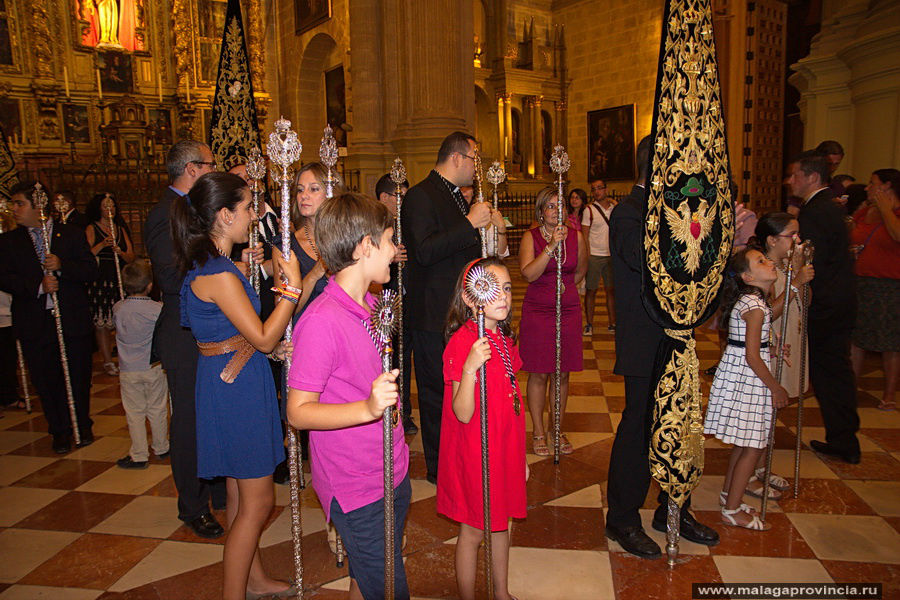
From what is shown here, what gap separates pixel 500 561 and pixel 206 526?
174 cm

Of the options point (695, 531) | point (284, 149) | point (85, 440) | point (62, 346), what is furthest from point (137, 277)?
point (695, 531)

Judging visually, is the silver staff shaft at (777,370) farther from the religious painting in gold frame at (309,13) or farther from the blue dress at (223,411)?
the religious painting in gold frame at (309,13)

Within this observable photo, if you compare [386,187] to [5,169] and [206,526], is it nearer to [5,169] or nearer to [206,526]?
[206,526]

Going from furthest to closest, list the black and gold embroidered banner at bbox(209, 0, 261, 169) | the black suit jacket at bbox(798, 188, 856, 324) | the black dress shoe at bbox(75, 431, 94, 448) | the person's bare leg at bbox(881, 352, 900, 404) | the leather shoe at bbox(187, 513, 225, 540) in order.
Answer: the person's bare leg at bbox(881, 352, 900, 404)
the black dress shoe at bbox(75, 431, 94, 448)
the black and gold embroidered banner at bbox(209, 0, 261, 169)
the black suit jacket at bbox(798, 188, 856, 324)
the leather shoe at bbox(187, 513, 225, 540)

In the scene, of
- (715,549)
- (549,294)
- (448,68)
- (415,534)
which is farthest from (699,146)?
(448,68)

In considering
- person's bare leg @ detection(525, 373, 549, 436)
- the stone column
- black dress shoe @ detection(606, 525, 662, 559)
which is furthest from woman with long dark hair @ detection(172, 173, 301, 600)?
the stone column

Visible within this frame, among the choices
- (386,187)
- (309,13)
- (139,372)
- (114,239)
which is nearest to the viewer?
(139,372)

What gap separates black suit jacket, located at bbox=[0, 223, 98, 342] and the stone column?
216 inches

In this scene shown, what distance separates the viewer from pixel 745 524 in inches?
118

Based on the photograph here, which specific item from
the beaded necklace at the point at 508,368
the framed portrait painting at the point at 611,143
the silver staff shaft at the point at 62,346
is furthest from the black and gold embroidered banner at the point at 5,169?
the framed portrait painting at the point at 611,143

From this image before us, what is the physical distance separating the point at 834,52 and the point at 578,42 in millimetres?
12085

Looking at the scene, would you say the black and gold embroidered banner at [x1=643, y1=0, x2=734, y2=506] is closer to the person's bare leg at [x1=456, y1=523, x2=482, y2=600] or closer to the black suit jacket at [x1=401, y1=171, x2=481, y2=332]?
the person's bare leg at [x1=456, y1=523, x2=482, y2=600]

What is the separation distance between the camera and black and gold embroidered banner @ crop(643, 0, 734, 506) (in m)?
2.47

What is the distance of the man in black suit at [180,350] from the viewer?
3.02m
